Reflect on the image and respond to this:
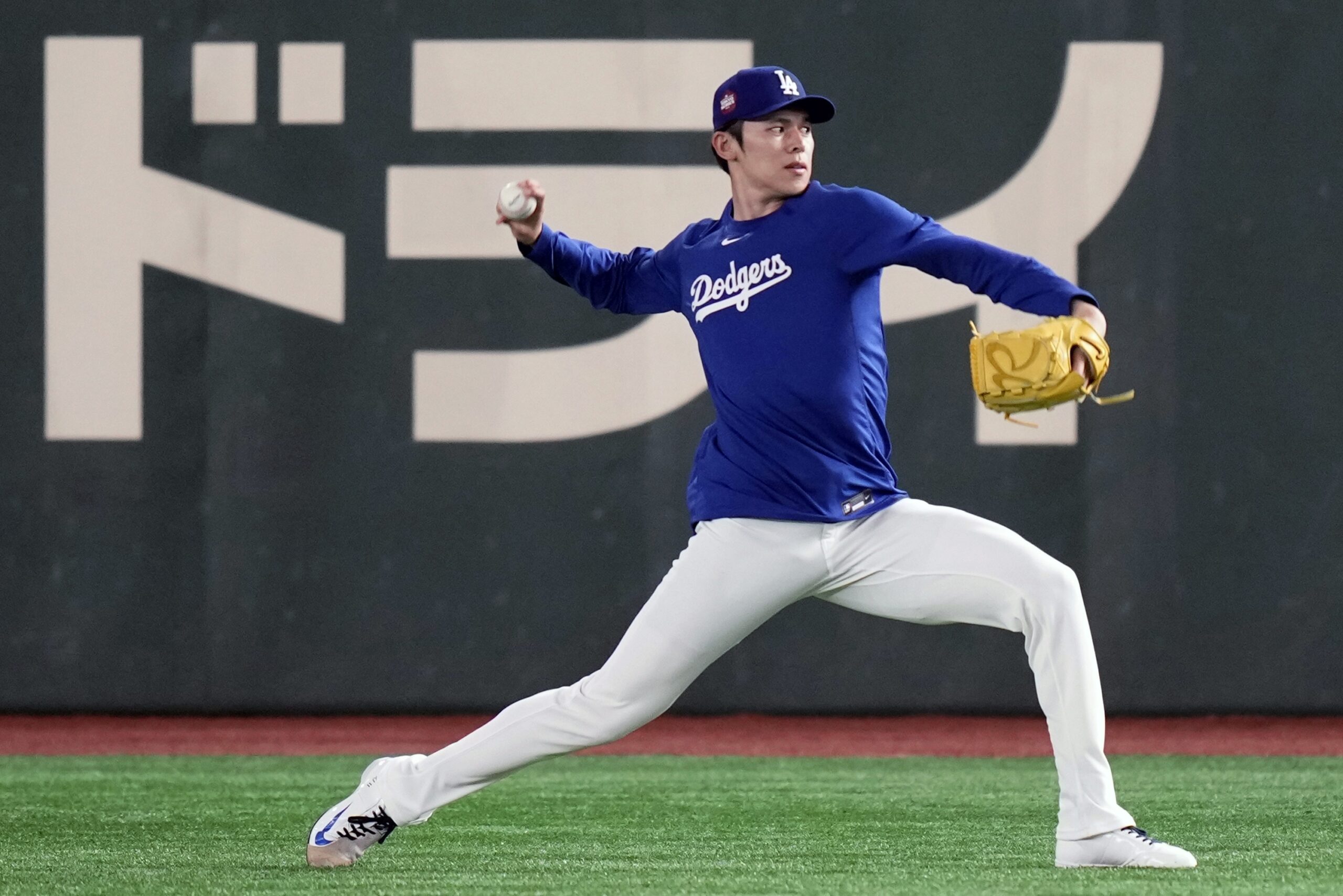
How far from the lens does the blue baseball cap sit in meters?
3.74

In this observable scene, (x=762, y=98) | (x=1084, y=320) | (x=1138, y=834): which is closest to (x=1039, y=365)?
(x=1084, y=320)

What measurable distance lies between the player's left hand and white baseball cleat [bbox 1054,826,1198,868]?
3.12 feet

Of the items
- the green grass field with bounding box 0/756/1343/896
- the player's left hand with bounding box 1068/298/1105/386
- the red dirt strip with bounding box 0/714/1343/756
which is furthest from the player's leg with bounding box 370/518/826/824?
the red dirt strip with bounding box 0/714/1343/756

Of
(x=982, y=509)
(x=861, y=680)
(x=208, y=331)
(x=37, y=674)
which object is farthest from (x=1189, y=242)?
(x=37, y=674)

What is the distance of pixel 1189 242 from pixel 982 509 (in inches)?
60.5

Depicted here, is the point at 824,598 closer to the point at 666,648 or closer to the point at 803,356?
the point at 666,648

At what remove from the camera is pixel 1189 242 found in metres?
7.69

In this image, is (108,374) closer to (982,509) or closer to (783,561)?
(982,509)

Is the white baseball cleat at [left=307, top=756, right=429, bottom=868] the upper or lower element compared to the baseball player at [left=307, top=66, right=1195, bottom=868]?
lower

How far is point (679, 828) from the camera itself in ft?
15.3

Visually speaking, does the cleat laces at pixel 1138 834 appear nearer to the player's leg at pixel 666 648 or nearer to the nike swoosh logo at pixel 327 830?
the player's leg at pixel 666 648

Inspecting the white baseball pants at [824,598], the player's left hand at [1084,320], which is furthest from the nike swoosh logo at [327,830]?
the player's left hand at [1084,320]

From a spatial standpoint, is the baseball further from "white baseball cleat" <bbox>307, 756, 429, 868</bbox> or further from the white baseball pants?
"white baseball cleat" <bbox>307, 756, 429, 868</bbox>

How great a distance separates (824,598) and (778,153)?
984 millimetres
